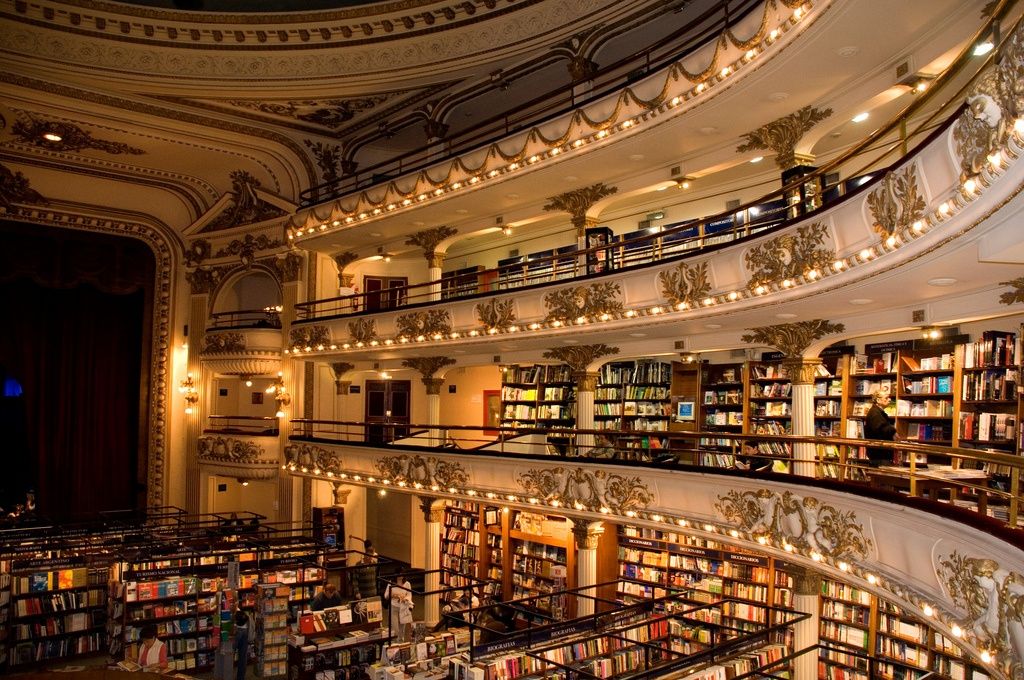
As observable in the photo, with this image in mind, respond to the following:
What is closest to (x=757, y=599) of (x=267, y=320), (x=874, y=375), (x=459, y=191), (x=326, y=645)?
(x=874, y=375)

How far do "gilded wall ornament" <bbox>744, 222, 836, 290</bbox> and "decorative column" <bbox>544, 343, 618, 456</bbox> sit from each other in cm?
479

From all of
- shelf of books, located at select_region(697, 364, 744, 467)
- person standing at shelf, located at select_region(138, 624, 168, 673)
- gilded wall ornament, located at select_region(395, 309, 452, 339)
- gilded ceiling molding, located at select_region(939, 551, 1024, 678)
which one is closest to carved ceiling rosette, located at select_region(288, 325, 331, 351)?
gilded wall ornament, located at select_region(395, 309, 452, 339)

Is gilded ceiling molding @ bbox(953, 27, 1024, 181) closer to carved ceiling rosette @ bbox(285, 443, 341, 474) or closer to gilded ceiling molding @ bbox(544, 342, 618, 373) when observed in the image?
gilded ceiling molding @ bbox(544, 342, 618, 373)

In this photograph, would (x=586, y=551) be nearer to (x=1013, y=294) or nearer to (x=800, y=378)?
(x=800, y=378)

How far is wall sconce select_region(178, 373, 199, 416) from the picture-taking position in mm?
20156

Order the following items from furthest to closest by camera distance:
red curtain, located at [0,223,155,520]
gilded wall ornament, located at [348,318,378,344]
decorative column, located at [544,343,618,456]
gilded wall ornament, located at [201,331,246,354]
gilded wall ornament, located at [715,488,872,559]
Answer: red curtain, located at [0,223,155,520] → gilded wall ornament, located at [201,331,246,354] → gilded wall ornament, located at [348,318,378,344] → decorative column, located at [544,343,618,456] → gilded wall ornament, located at [715,488,872,559]

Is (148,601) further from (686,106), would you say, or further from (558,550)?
(686,106)

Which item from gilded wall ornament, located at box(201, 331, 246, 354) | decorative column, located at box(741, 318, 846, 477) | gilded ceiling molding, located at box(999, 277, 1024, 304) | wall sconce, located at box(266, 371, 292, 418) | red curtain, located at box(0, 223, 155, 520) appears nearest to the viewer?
gilded ceiling molding, located at box(999, 277, 1024, 304)

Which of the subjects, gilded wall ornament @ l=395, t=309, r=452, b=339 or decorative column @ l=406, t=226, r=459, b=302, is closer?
gilded wall ornament @ l=395, t=309, r=452, b=339

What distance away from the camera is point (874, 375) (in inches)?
427

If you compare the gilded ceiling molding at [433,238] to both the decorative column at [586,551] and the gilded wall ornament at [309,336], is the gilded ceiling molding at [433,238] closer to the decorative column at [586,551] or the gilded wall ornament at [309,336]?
the gilded wall ornament at [309,336]

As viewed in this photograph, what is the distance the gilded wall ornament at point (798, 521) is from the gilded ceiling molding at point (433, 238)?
9259 mm

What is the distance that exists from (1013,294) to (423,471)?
10.2 m

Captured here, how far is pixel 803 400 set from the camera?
1082 cm
